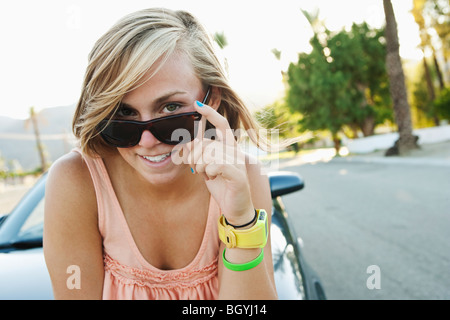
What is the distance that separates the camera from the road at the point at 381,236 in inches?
114

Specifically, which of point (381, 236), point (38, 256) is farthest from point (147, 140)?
point (381, 236)

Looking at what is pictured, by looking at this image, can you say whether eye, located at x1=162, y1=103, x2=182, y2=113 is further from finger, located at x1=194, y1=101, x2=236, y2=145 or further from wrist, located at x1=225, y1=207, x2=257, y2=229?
wrist, located at x1=225, y1=207, x2=257, y2=229

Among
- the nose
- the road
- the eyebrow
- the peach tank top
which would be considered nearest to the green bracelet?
the peach tank top

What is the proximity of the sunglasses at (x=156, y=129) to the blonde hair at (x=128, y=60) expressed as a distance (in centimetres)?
6

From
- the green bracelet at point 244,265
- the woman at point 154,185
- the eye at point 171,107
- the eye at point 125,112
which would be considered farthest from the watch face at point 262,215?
the eye at point 125,112

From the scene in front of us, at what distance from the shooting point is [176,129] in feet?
4.56

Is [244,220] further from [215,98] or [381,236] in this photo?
[381,236]

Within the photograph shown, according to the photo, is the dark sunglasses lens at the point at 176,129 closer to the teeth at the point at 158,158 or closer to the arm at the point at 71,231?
the teeth at the point at 158,158

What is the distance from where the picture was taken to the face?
1388 mm

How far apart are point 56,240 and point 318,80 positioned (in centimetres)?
1910

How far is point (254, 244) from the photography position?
1294 millimetres

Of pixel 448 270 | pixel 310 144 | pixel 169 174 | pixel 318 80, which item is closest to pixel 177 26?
pixel 169 174

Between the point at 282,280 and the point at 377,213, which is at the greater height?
the point at 282,280

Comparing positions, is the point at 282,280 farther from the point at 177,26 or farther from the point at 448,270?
the point at 448,270
